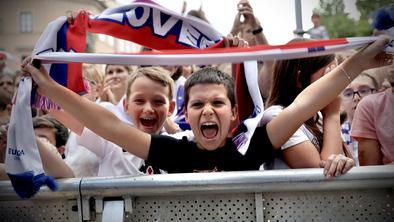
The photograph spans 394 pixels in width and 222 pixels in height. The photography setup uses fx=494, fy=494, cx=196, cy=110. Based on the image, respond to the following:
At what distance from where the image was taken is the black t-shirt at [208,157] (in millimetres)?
2203

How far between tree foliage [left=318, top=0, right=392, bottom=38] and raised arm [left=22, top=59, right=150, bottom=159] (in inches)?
46.9

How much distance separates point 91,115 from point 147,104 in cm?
58

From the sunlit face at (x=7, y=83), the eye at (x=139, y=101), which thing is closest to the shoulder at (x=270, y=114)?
the eye at (x=139, y=101)

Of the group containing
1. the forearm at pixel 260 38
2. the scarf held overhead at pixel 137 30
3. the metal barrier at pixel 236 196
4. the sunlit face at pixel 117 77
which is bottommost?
the metal barrier at pixel 236 196

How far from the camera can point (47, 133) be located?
3533 mm

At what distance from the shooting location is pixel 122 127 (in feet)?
7.15

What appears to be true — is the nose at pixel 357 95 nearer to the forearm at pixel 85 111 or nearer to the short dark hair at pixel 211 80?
the short dark hair at pixel 211 80

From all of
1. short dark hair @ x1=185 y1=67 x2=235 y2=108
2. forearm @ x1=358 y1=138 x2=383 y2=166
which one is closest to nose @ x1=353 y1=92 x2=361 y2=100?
forearm @ x1=358 y1=138 x2=383 y2=166

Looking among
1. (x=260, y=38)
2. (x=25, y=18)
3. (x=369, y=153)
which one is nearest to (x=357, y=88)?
(x=260, y=38)

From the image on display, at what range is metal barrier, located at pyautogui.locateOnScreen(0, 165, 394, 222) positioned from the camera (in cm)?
172

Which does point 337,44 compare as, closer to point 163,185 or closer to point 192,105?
point 192,105

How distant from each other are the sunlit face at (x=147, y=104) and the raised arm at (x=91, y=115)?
1.54ft

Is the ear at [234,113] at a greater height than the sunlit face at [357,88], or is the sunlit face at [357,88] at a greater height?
the sunlit face at [357,88]

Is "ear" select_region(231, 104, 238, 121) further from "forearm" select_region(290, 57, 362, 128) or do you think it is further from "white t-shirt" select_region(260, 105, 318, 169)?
"forearm" select_region(290, 57, 362, 128)
